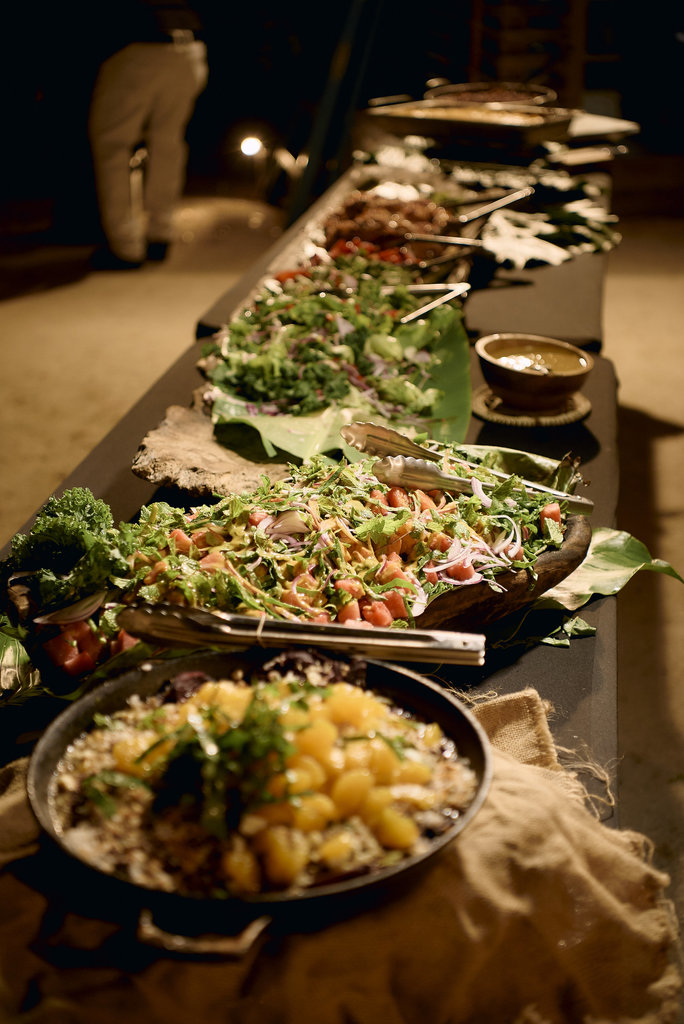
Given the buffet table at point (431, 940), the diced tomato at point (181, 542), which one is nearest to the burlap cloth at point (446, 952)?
the buffet table at point (431, 940)

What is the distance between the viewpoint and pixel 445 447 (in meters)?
2.10

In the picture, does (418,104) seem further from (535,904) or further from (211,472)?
(535,904)

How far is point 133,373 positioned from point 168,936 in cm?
443

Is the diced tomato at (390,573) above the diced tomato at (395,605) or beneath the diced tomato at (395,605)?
above

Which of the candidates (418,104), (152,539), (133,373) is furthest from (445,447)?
(418,104)

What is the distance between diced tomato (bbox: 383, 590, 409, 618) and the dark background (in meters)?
4.90

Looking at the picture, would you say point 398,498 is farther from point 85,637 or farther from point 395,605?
point 85,637

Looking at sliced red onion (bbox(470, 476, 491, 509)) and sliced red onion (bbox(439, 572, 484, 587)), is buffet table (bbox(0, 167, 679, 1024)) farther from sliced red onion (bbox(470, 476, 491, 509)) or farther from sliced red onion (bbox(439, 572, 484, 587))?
sliced red onion (bbox(470, 476, 491, 509))

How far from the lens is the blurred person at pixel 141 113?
586 cm

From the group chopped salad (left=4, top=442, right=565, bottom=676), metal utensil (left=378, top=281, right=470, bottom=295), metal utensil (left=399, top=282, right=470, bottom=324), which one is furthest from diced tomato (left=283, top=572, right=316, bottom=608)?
metal utensil (left=378, top=281, right=470, bottom=295)

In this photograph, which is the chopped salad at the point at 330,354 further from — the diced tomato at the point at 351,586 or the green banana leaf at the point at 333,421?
the diced tomato at the point at 351,586

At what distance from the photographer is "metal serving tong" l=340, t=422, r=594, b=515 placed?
1816 mm

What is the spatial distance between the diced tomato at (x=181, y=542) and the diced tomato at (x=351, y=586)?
31cm

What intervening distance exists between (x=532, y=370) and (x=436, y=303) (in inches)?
23.6
